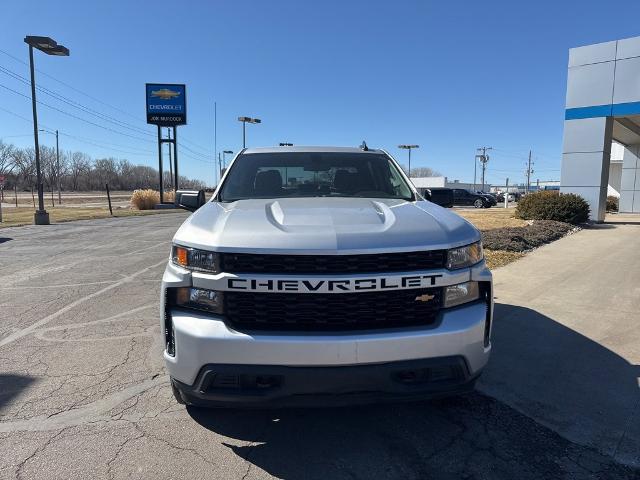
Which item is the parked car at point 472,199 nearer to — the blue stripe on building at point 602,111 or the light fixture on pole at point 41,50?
the blue stripe on building at point 602,111

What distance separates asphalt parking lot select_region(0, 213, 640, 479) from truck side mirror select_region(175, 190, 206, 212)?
4.53 feet

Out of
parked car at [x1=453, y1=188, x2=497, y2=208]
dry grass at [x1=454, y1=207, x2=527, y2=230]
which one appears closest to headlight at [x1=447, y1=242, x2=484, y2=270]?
dry grass at [x1=454, y1=207, x2=527, y2=230]

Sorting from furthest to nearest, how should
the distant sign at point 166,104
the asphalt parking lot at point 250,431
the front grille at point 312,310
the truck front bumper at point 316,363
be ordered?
1. the distant sign at point 166,104
2. the asphalt parking lot at point 250,431
3. the front grille at point 312,310
4. the truck front bumper at point 316,363

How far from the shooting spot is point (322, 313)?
2473 millimetres

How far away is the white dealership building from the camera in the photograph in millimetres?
15750

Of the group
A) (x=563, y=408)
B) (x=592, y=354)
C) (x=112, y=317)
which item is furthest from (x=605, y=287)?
(x=112, y=317)

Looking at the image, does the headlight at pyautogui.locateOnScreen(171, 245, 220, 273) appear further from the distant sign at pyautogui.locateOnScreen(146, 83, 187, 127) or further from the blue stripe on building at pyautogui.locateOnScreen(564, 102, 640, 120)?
the distant sign at pyautogui.locateOnScreen(146, 83, 187, 127)

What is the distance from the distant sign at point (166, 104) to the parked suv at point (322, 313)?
37.3 metres

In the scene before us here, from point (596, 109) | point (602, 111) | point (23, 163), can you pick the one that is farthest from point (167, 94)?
point (23, 163)

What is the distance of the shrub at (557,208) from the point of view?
50.5ft

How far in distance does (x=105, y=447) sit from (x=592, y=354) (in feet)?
13.4

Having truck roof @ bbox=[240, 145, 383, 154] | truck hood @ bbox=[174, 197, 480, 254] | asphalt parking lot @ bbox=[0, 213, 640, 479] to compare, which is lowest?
asphalt parking lot @ bbox=[0, 213, 640, 479]

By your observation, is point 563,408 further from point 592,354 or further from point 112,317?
point 112,317

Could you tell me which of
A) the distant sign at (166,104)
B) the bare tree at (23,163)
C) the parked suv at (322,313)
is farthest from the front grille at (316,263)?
the bare tree at (23,163)
